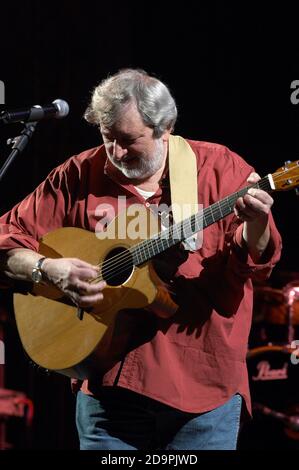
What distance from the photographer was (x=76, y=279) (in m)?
2.68

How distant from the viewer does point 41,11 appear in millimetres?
5250

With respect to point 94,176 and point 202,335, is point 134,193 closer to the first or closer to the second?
point 94,176

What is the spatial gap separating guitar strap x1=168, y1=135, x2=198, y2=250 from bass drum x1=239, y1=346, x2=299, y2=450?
3.22 meters

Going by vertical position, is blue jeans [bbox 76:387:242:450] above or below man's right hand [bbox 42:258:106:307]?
below

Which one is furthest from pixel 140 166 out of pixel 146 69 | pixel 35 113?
pixel 146 69

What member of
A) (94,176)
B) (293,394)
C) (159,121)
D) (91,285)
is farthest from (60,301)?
(293,394)

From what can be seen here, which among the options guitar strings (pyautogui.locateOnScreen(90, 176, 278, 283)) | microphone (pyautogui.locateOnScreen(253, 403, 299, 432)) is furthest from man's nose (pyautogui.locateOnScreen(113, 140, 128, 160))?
microphone (pyautogui.locateOnScreen(253, 403, 299, 432))

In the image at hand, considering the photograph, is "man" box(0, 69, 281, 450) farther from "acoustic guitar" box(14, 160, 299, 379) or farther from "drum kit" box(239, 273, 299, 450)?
"drum kit" box(239, 273, 299, 450)

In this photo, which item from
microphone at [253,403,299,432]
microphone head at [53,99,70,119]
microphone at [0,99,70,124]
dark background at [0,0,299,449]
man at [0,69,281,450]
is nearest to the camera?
man at [0,69,281,450]

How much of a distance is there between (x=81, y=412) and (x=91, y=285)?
1.72ft

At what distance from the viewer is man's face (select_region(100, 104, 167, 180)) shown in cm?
286

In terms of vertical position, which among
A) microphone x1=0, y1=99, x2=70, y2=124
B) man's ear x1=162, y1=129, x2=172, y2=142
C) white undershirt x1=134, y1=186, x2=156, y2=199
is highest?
microphone x1=0, y1=99, x2=70, y2=124

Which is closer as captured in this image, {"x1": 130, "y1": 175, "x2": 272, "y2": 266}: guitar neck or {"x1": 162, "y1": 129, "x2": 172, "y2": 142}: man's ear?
{"x1": 130, "y1": 175, "x2": 272, "y2": 266}: guitar neck

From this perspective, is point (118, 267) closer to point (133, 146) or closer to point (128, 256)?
point (128, 256)
